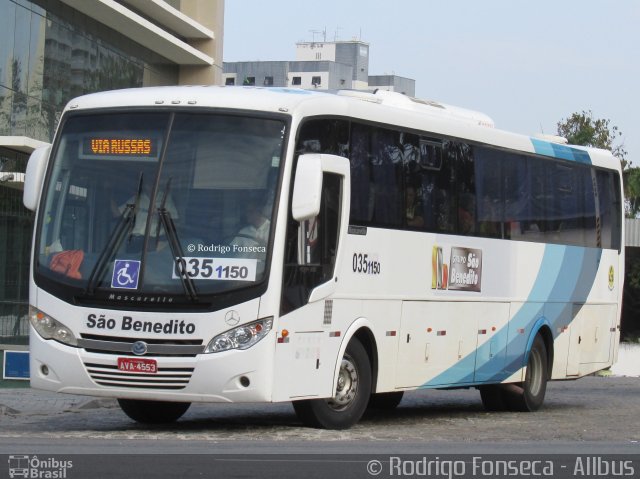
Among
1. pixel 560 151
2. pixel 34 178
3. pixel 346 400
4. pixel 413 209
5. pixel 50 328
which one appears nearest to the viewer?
pixel 50 328

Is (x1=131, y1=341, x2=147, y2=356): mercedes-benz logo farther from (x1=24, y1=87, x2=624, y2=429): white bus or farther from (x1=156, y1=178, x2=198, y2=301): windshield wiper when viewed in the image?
(x1=156, y1=178, x2=198, y2=301): windshield wiper

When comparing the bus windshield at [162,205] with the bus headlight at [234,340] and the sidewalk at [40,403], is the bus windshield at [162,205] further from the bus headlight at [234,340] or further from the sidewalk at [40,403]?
the sidewalk at [40,403]

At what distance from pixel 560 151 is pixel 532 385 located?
335cm

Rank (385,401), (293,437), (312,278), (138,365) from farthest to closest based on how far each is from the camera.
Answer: (385,401) < (312,278) < (293,437) < (138,365)

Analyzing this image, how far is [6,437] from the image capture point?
12.6 meters

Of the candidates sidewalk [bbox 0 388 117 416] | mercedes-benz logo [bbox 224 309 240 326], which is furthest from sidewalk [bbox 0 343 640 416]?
mercedes-benz logo [bbox 224 309 240 326]

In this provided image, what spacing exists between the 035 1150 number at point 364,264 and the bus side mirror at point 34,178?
3.24 metres

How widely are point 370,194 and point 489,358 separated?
3.79 meters

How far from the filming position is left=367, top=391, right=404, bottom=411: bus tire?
726 inches

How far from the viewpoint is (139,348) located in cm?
1277

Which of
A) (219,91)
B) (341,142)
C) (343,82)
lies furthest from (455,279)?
(343,82)

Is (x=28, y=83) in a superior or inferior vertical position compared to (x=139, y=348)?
superior

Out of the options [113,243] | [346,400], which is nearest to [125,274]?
[113,243]

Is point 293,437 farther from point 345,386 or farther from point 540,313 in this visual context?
point 540,313
